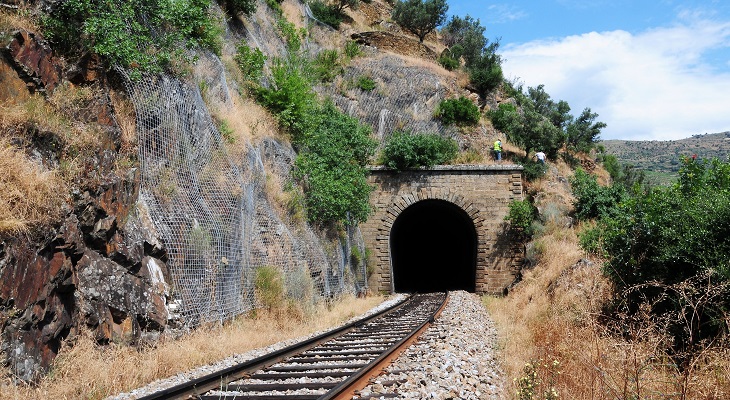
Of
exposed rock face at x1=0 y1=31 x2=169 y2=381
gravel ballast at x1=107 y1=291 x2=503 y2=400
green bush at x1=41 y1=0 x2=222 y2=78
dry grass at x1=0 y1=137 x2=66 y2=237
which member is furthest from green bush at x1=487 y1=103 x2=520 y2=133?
dry grass at x1=0 y1=137 x2=66 y2=237

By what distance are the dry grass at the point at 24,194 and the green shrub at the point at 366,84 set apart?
20441mm

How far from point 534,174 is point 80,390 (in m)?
20.3

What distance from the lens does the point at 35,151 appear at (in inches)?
256

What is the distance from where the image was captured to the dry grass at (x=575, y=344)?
4395 mm

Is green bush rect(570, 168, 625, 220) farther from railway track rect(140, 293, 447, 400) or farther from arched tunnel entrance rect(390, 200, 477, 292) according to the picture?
railway track rect(140, 293, 447, 400)

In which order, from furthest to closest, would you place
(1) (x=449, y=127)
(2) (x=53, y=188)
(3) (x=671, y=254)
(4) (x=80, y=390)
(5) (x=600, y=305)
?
(1) (x=449, y=127)
(5) (x=600, y=305)
(3) (x=671, y=254)
(2) (x=53, y=188)
(4) (x=80, y=390)

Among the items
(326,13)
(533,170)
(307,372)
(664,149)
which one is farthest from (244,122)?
(664,149)

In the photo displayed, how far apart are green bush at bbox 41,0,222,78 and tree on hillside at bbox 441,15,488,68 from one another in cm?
2193

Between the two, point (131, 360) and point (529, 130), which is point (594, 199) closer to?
point (529, 130)

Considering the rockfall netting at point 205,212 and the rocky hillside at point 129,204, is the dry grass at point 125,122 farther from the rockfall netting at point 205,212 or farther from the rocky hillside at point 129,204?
the rockfall netting at point 205,212

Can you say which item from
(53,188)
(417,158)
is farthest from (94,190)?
(417,158)

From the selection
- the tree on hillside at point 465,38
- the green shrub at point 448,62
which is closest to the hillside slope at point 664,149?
the tree on hillside at point 465,38

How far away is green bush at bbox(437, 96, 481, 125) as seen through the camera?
25062mm

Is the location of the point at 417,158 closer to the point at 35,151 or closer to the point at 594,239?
the point at 594,239
